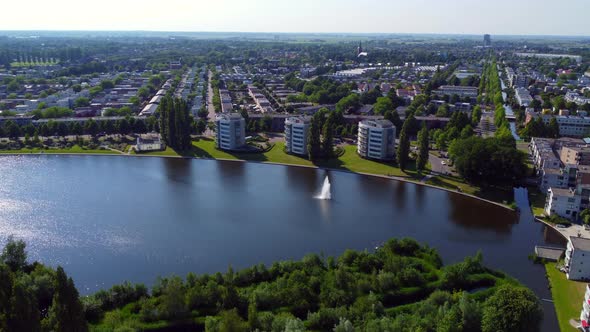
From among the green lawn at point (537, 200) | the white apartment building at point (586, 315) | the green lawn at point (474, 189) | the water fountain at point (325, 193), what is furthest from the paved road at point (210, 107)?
the white apartment building at point (586, 315)

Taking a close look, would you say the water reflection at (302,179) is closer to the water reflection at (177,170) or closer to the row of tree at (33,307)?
the water reflection at (177,170)

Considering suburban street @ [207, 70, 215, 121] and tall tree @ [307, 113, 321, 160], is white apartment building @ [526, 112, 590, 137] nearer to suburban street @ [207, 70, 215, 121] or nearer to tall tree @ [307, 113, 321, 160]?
tall tree @ [307, 113, 321, 160]

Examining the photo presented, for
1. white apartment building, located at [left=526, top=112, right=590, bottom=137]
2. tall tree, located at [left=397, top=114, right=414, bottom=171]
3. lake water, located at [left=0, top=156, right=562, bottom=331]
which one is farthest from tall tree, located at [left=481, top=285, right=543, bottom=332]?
white apartment building, located at [left=526, top=112, right=590, bottom=137]

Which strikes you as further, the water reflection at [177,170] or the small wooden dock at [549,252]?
the water reflection at [177,170]

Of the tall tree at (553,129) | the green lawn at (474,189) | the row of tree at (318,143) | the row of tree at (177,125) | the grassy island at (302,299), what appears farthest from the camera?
the tall tree at (553,129)

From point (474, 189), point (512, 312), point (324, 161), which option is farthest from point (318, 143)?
point (512, 312)

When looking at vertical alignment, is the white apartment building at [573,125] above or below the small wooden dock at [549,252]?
above

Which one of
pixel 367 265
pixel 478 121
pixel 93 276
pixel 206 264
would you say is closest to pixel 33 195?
pixel 93 276
